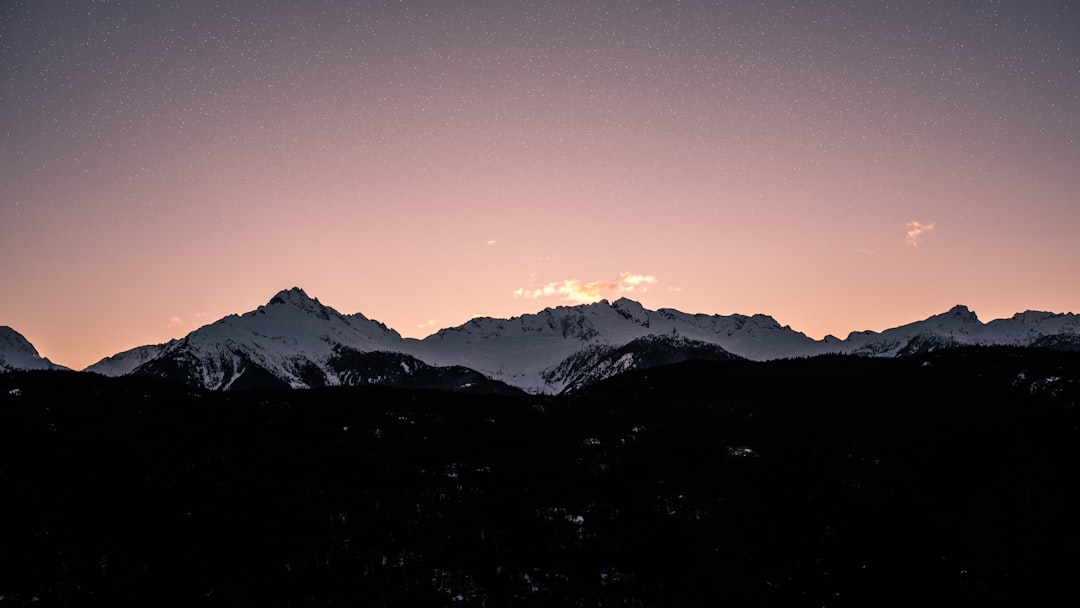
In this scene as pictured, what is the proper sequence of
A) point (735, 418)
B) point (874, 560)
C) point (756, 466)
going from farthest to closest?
point (735, 418), point (756, 466), point (874, 560)

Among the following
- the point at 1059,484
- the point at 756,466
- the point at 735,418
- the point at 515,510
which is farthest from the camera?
the point at 735,418

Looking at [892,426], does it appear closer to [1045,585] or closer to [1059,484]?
[1059,484]

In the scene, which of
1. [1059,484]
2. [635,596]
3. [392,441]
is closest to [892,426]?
[1059,484]

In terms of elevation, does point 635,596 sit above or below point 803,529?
below

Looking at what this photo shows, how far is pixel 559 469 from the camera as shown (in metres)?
105

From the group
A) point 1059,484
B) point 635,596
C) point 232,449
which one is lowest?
point 635,596

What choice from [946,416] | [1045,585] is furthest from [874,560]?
[946,416]

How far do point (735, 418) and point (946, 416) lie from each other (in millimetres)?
45808

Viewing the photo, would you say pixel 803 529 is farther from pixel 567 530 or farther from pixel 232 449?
pixel 232 449

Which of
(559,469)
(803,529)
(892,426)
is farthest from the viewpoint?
(892,426)

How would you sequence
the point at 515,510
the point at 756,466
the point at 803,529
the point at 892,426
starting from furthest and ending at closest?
the point at 892,426 → the point at 756,466 → the point at 515,510 → the point at 803,529

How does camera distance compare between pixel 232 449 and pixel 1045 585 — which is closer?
pixel 1045 585

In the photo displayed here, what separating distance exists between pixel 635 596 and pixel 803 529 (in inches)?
908

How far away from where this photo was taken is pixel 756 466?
11219 centimetres
